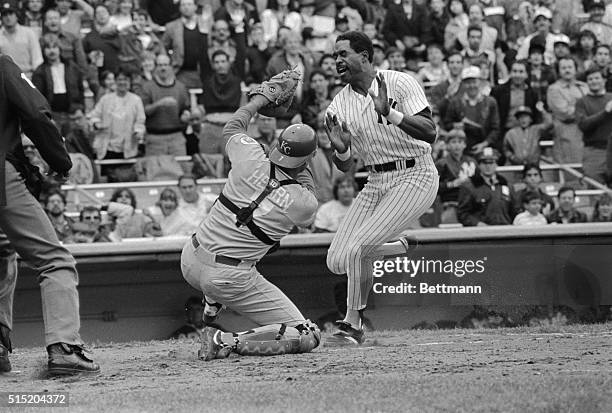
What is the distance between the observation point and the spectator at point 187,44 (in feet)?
47.6

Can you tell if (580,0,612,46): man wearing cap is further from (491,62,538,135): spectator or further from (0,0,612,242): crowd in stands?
Result: (491,62,538,135): spectator

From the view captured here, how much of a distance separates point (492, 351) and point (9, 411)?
131 inches

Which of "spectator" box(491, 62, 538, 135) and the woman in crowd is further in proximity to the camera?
"spectator" box(491, 62, 538, 135)

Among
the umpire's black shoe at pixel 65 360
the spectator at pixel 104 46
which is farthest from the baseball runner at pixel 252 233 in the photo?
the spectator at pixel 104 46

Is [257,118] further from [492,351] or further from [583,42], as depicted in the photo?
[492,351]

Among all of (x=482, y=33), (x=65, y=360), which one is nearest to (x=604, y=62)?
(x=482, y=33)

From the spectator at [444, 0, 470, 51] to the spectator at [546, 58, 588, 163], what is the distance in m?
1.97

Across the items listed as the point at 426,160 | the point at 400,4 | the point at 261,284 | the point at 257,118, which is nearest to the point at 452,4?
the point at 400,4

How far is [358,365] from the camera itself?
22.8ft

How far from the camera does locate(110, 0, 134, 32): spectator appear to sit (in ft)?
48.4

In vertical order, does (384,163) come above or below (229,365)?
above

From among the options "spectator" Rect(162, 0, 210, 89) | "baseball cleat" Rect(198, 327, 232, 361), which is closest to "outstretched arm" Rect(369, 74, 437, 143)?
"baseball cleat" Rect(198, 327, 232, 361)

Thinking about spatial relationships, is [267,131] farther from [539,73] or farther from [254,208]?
[254,208]

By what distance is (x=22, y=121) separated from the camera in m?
6.70
